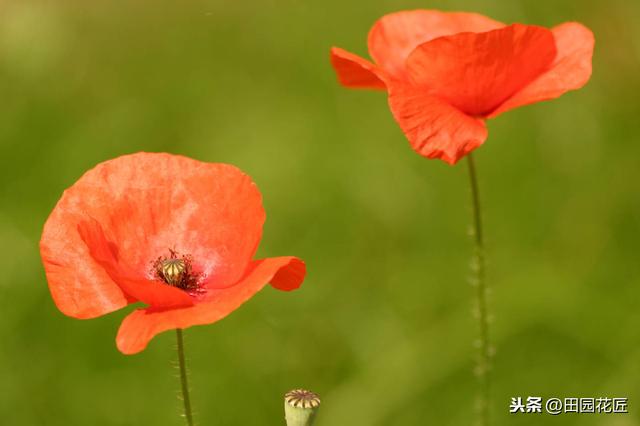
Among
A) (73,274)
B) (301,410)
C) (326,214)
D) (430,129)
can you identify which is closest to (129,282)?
(73,274)

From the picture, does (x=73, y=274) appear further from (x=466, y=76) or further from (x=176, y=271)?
(x=466, y=76)

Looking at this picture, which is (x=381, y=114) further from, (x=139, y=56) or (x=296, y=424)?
(x=296, y=424)

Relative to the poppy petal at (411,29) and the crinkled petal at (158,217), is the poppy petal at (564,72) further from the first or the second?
the crinkled petal at (158,217)

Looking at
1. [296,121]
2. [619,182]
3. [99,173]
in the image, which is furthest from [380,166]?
[99,173]

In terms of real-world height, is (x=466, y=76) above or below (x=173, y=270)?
above

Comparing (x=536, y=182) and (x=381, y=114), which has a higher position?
(x=381, y=114)

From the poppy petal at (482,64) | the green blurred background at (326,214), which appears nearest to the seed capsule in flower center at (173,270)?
the poppy petal at (482,64)
